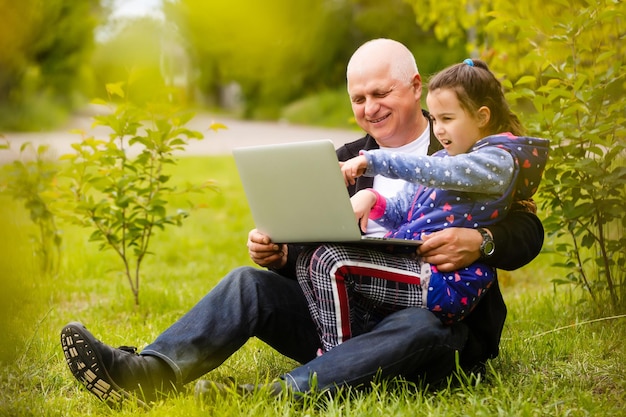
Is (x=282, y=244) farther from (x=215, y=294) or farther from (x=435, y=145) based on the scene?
(x=435, y=145)

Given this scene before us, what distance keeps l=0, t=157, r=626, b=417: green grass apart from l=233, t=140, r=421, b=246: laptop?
1.40 ft

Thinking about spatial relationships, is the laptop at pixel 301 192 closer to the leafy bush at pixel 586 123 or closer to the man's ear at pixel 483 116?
the man's ear at pixel 483 116

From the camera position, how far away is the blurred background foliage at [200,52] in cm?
66

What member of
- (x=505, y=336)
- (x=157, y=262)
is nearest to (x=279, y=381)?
(x=505, y=336)

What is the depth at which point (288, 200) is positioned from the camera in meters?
2.07

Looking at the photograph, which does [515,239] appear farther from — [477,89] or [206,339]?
[206,339]

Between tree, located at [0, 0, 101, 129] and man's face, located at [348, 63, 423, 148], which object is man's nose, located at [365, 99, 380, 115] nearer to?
man's face, located at [348, 63, 423, 148]

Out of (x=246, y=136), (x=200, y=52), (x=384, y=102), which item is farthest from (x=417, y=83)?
(x=246, y=136)

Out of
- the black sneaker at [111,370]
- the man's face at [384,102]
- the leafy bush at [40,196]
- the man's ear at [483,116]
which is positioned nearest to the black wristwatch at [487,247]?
the man's ear at [483,116]

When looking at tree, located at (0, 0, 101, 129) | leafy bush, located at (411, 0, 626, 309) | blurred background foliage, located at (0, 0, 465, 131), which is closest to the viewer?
blurred background foliage, located at (0, 0, 465, 131)

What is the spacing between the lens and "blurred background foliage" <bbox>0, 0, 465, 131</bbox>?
2.16ft

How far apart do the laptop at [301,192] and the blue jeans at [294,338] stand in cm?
24

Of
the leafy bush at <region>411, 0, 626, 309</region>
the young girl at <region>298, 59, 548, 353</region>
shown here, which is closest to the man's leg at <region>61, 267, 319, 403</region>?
the young girl at <region>298, 59, 548, 353</region>

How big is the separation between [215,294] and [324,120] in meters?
14.5
